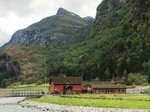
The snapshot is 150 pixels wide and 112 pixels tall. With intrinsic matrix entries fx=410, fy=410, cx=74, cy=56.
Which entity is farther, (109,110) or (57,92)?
(57,92)

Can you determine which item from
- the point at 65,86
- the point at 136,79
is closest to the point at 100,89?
the point at 65,86

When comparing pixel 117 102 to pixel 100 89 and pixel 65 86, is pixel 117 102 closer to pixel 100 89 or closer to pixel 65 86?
pixel 65 86

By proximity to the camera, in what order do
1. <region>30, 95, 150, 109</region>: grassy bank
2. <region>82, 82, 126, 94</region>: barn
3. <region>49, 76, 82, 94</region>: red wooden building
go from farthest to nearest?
<region>82, 82, 126, 94</region>: barn < <region>49, 76, 82, 94</region>: red wooden building < <region>30, 95, 150, 109</region>: grassy bank

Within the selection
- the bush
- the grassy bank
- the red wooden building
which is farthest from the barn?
the grassy bank

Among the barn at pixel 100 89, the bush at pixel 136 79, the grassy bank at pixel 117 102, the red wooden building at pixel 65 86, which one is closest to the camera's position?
the grassy bank at pixel 117 102

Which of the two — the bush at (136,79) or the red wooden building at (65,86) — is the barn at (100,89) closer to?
the red wooden building at (65,86)

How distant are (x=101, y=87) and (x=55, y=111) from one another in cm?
7067

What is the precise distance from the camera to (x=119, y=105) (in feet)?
263

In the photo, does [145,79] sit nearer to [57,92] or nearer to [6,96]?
[57,92]

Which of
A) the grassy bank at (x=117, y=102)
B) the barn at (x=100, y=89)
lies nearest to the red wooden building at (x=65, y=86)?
the barn at (x=100, y=89)

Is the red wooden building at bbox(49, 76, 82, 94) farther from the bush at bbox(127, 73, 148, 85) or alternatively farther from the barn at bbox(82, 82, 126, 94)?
the bush at bbox(127, 73, 148, 85)

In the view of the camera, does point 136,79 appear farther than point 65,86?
Yes

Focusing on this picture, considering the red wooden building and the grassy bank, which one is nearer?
the grassy bank

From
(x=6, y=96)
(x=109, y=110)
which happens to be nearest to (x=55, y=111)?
(x=109, y=110)
